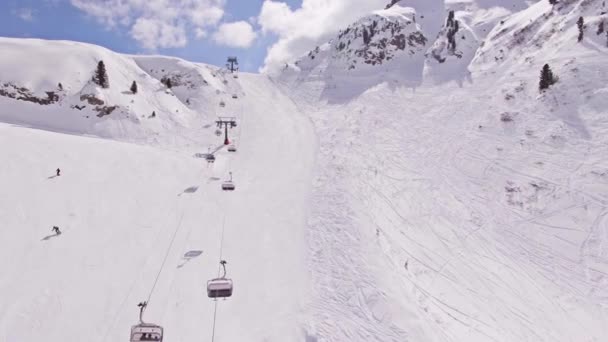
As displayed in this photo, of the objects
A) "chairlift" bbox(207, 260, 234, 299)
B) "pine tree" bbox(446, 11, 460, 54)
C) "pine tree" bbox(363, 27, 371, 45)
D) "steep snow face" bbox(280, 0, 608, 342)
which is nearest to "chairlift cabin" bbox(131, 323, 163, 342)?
"chairlift" bbox(207, 260, 234, 299)

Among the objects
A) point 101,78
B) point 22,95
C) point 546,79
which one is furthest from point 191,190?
point 546,79

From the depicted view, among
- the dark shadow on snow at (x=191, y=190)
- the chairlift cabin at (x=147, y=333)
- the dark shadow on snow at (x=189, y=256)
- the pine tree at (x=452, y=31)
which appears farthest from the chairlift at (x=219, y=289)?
the pine tree at (x=452, y=31)

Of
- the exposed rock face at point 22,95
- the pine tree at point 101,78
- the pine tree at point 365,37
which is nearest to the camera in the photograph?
the exposed rock face at point 22,95

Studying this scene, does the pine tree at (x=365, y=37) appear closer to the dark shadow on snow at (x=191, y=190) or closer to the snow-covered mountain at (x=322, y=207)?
the snow-covered mountain at (x=322, y=207)

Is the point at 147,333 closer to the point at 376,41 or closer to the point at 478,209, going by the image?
the point at 478,209

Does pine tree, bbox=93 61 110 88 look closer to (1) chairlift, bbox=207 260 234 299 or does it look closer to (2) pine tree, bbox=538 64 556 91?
(1) chairlift, bbox=207 260 234 299

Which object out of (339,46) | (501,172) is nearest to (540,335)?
(501,172)
